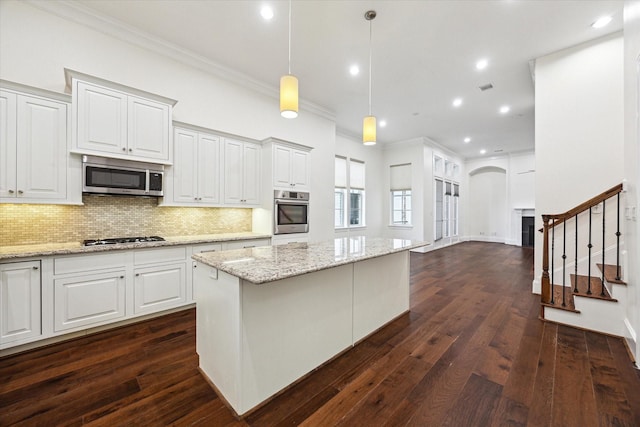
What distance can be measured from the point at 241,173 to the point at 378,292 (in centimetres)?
259

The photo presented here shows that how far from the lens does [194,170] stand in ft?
11.3

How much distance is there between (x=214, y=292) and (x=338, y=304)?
101 cm

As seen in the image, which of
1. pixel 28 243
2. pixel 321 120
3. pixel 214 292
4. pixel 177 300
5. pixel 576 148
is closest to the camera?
pixel 214 292

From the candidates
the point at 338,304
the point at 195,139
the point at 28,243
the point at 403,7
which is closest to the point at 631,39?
the point at 403,7

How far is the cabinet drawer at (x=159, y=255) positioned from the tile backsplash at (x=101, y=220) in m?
0.58

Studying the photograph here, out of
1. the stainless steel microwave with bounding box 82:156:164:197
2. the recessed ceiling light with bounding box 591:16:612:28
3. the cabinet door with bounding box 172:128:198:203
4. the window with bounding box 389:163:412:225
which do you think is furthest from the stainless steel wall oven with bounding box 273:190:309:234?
the window with bounding box 389:163:412:225

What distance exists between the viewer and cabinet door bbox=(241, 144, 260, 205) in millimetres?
3977

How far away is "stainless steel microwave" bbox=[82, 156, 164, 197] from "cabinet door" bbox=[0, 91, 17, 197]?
0.47m

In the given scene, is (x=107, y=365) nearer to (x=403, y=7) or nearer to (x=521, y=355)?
(x=521, y=355)

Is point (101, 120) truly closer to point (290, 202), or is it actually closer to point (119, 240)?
point (119, 240)

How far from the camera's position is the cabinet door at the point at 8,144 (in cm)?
228

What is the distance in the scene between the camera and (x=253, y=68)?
3941 mm

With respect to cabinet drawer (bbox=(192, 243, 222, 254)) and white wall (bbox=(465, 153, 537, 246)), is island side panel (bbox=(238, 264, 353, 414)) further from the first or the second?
white wall (bbox=(465, 153, 537, 246))

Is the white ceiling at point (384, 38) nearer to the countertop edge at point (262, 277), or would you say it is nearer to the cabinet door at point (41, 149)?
the cabinet door at point (41, 149)
